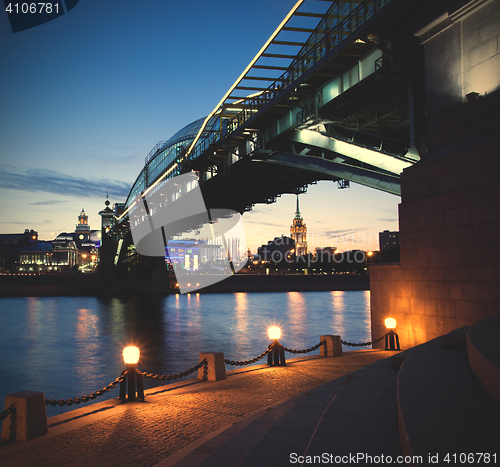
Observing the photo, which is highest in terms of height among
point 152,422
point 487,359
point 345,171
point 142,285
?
point 345,171

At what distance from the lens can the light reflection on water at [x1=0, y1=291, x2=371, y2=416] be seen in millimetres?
18391

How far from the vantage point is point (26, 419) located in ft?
21.0

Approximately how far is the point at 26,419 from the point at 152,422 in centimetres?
181

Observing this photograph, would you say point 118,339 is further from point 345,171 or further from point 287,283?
point 287,283

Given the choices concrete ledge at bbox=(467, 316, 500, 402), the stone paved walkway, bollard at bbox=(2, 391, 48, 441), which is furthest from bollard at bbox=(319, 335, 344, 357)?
bollard at bbox=(2, 391, 48, 441)

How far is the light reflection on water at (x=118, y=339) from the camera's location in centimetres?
1839

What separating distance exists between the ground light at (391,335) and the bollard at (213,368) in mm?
5177

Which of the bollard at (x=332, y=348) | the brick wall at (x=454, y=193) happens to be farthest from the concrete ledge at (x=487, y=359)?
the bollard at (x=332, y=348)

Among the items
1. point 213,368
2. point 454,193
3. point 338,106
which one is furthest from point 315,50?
point 213,368

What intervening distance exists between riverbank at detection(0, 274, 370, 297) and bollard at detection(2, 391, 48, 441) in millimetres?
74049

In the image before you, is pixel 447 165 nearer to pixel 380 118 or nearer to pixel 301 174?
pixel 380 118

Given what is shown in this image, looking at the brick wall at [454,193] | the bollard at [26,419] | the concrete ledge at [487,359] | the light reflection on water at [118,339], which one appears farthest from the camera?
the light reflection on water at [118,339]

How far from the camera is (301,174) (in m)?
29.4

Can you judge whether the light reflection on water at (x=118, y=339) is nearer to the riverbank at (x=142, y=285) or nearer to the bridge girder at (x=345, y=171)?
the bridge girder at (x=345, y=171)
